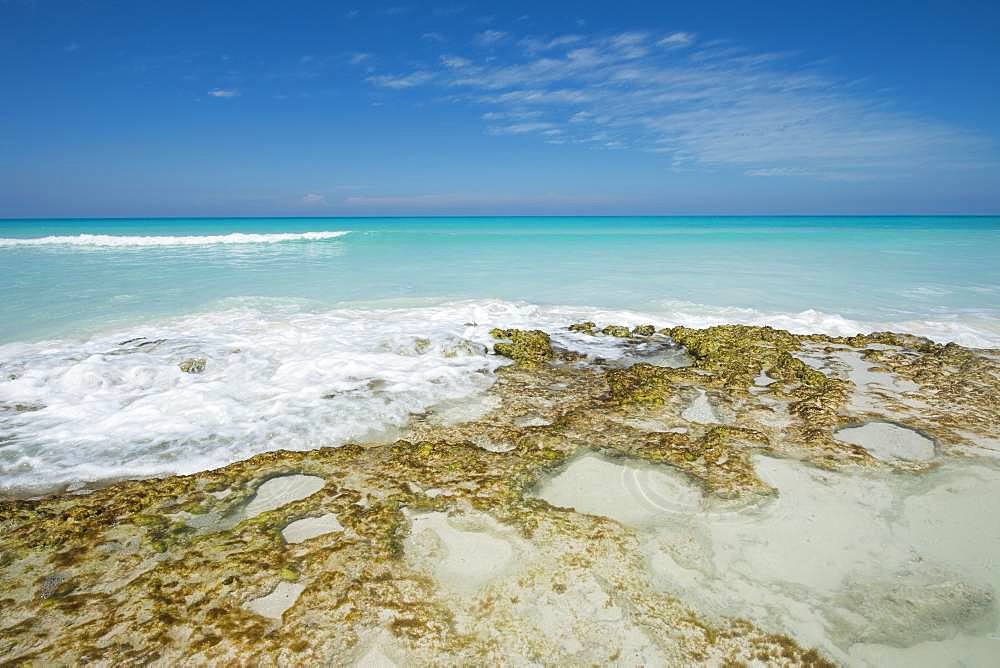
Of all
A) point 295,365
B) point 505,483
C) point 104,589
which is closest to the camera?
point 104,589

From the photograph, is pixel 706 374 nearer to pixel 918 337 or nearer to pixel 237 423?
pixel 918 337

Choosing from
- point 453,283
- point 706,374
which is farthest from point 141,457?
point 453,283

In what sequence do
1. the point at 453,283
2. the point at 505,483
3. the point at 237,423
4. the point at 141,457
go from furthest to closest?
the point at 453,283 < the point at 237,423 < the point at 141,457 < the point at 505,483

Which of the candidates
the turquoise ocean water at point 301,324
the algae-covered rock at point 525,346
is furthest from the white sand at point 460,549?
the algae-covered rock at point 525,346

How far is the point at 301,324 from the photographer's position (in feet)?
32.0

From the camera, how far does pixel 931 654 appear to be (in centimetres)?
270

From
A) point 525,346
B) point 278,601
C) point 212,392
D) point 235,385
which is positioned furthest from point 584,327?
point 278,601

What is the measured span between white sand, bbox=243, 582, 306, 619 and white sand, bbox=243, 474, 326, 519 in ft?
3.12

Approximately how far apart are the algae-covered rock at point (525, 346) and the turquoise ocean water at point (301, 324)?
0.40 m

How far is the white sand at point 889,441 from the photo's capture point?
4.67 m

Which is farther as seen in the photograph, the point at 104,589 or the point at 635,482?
the point at 635,482

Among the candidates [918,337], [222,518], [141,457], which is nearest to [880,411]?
[918,337]

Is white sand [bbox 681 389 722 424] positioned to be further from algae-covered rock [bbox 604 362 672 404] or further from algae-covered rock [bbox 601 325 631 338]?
algae-covered rock [bbox 601 325 631 338]

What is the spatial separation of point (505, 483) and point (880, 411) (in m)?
4.63
